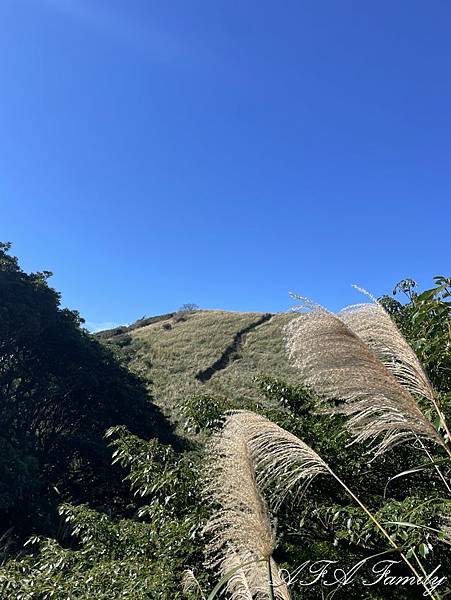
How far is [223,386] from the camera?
85.4ft

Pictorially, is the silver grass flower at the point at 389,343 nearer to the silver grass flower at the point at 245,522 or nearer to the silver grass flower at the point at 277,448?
the silver grass flower at the point at 277,448

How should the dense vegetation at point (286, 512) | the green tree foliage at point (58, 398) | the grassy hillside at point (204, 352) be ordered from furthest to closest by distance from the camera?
1. the grassy hillside at point (204, 352)
2. the green tree foliage at point (58, 398)
3. the dense vegetation at point (286, 512)

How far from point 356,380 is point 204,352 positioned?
3567 cm

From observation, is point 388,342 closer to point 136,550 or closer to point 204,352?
point 136,550

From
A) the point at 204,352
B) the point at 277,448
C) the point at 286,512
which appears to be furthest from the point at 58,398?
the point at 204,352

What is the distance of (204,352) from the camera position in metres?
37.0

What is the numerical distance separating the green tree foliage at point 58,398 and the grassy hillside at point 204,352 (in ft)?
19.6

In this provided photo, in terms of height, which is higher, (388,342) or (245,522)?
(388,342)

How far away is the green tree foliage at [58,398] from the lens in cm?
1452

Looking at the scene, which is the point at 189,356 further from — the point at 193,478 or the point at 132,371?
the point at 193,478

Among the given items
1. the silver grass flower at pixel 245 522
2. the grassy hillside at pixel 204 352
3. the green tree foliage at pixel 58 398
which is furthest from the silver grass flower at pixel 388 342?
the grassy hillside at pixel 204 352

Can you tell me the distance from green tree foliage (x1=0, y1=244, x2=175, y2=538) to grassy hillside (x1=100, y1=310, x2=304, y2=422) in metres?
5.98

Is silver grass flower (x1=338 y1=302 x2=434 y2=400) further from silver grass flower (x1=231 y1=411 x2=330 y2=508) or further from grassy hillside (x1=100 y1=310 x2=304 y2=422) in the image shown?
grassy hillside (x1=100 y1=310 x2=304 y2=422)

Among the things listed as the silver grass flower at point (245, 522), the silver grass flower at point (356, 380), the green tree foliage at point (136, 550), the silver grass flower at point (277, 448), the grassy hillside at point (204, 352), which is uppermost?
the grassy hillside at point (204, 352)
